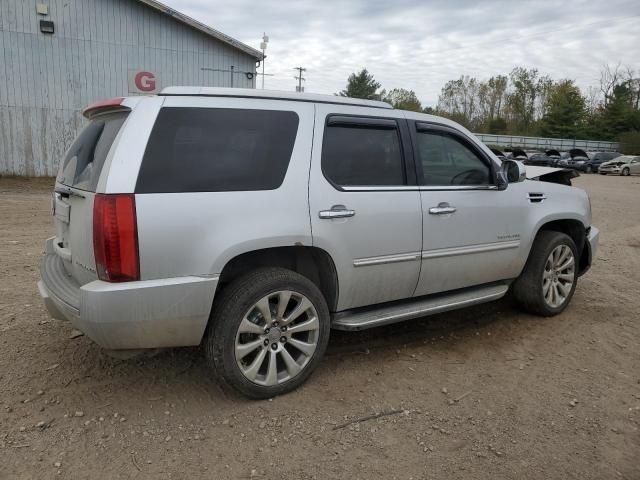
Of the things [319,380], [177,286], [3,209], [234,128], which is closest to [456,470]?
[319,380]

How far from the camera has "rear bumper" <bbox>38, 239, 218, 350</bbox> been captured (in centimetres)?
278

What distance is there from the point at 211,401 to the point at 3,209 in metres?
9.32

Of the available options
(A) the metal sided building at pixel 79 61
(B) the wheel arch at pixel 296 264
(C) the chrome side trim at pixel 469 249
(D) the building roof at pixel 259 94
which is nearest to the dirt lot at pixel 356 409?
(B) the wheel arch at pixel 296 264

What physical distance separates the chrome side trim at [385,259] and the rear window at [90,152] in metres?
1.67

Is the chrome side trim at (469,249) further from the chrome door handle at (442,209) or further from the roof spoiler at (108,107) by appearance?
the roof spoiler at (108,107)

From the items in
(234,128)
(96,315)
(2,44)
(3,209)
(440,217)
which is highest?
(2,44)

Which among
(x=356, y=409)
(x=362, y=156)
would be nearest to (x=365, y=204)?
(x=362, y=156)

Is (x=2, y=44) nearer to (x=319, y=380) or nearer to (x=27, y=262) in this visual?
(x=27, y=262)

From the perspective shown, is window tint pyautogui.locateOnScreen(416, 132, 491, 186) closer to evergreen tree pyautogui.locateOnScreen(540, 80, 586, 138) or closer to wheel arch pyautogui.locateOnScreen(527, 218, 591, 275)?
wheel arch pyautogui.locateOnScreen(527, 218, 591, 275)

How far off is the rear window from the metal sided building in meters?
11.5

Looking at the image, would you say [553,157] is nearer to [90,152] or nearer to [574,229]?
[574,229]

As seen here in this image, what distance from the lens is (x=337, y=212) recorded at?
3.40m

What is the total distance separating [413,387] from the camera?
356 centimetres

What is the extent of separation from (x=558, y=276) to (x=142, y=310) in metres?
3.83
